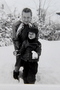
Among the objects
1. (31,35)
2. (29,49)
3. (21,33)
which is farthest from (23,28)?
(29,49)

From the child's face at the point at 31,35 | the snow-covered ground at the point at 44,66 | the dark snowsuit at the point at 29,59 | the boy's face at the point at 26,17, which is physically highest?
the boy's face at the point at 26,17

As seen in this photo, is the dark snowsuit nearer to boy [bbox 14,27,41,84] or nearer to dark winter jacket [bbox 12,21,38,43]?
boy [bbox 14,27,41,84]

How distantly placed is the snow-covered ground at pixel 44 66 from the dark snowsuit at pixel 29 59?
518mm

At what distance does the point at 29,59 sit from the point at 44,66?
6.06 feet

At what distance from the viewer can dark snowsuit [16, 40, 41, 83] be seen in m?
3.81

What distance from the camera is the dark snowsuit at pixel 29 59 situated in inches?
150

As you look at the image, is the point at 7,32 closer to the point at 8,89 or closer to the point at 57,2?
the point at 8,89

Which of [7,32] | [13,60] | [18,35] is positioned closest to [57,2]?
[7,32]

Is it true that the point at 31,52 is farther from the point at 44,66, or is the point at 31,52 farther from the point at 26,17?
the point at 44,66

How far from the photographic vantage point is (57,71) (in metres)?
5.39

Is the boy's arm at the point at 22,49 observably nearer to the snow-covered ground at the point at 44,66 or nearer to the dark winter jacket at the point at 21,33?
the dark winter jacket at the point at 21,33

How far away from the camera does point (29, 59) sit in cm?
387

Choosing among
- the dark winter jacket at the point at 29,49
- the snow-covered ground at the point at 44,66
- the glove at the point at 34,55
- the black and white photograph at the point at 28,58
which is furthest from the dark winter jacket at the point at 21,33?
the snow-covered ground at the point at 44,66

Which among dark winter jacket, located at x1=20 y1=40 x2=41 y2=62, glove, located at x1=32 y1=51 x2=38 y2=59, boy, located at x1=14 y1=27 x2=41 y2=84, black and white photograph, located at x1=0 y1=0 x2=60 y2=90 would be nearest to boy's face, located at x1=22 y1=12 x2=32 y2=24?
black and white photograph, located at x1=0 y1=0 x2=60 y2=90
